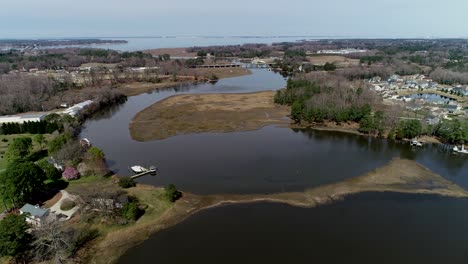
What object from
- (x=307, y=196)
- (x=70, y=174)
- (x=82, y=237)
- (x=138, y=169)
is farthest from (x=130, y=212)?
(x=307, y=196)

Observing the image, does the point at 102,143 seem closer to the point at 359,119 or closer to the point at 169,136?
the point at 169,136

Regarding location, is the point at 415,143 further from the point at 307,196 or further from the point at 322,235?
the point at 322,235

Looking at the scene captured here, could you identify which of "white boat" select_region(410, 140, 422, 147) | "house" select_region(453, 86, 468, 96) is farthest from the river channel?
"house" select_region(453, 86, 468, 96)

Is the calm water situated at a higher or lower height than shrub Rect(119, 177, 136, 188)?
lower

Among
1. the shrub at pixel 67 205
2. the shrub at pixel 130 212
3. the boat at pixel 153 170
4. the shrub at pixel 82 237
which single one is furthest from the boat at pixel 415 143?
the shrub at pixel 67 205

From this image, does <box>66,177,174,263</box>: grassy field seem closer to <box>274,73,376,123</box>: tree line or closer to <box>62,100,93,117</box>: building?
<box>62,100,93,117</box>: building

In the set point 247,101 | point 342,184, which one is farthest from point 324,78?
point 342,184
